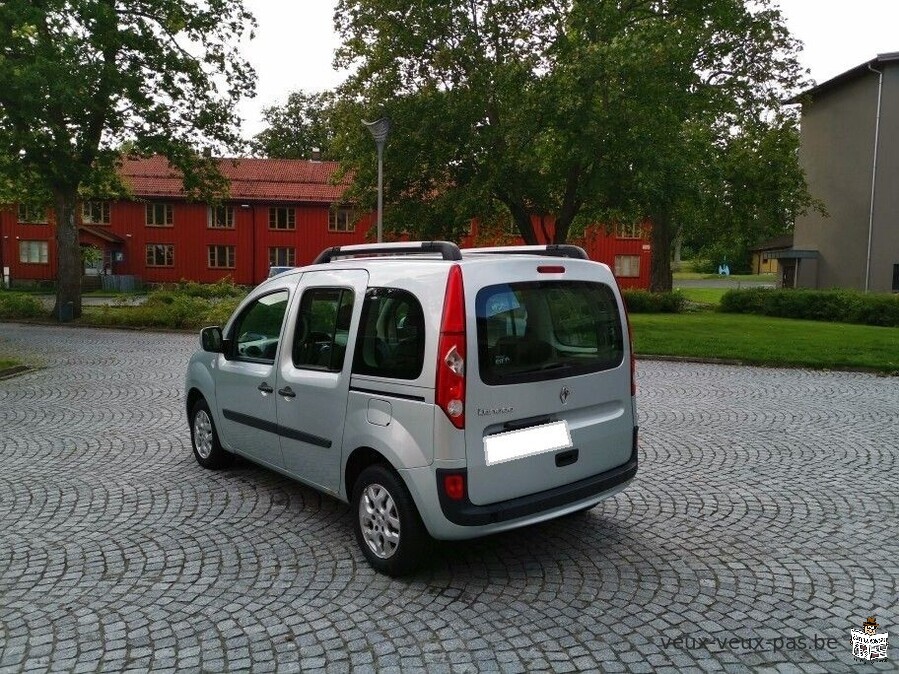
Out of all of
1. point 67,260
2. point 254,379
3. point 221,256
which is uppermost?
point 221,256

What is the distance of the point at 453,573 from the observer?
165 inches

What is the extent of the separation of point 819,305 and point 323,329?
85.2 feet

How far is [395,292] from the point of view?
4.19 meters

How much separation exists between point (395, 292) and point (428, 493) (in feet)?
3.86

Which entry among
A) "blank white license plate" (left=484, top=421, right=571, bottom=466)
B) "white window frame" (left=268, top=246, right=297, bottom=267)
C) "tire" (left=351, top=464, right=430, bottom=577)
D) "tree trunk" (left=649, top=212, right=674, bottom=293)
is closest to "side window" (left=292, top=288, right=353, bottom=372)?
"tire" (left=351, top=464, right=430, bottom=577)

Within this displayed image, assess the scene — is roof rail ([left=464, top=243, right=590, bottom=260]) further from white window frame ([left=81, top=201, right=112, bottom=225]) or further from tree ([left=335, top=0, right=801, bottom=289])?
white window frame ([left=81, top=201, right=112, bottom=225])

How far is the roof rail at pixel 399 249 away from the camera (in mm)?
4109

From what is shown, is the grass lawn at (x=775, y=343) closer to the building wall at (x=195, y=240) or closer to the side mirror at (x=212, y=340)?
the side mirror at (x=212, y=340)

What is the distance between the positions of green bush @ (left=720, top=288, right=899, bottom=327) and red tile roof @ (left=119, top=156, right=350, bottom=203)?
2720cm

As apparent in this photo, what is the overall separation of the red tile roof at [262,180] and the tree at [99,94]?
2218 cm

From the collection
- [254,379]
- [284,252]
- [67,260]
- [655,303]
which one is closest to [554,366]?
[254,379]

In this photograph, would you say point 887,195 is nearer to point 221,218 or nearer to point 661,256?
point 661,256

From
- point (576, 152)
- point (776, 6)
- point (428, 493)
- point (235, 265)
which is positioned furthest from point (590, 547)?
point (235, 265)

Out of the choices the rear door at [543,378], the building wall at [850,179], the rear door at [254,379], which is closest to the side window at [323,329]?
the rear door at [254,379]
